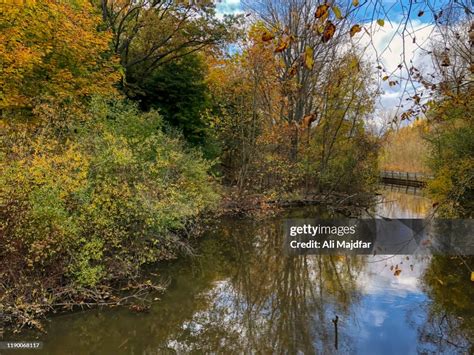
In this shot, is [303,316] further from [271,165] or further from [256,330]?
[271,165]

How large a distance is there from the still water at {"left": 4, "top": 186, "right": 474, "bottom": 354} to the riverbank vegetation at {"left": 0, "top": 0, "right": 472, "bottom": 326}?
85cm

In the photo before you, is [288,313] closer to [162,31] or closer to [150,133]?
[150,133]

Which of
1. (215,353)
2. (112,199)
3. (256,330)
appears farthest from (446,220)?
(112,199)

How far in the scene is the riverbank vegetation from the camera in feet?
19.2

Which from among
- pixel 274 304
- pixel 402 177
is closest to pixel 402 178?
pixel 402 177

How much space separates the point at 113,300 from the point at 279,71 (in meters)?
14.3

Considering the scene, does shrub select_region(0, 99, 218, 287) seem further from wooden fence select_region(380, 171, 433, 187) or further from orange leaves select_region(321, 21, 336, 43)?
wooden fence select_region(380, 171, 433, 187)

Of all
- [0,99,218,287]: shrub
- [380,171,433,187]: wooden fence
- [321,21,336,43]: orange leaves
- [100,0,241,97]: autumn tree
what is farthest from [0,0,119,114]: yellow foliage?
[380,171,433,187]: wooden fence

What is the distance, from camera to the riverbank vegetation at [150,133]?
5.87 metres

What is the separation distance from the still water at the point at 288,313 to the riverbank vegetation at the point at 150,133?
0.85 meters

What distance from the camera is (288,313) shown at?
638cm

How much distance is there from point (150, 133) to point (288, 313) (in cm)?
667

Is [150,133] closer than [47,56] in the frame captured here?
No

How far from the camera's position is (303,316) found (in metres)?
6.25
